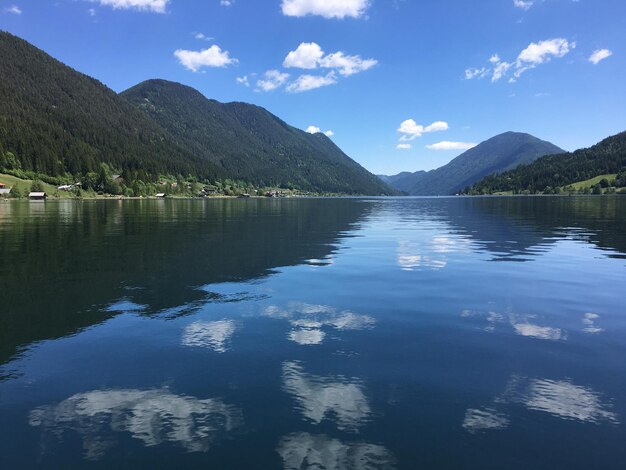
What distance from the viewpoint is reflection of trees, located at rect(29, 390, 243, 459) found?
9.82m

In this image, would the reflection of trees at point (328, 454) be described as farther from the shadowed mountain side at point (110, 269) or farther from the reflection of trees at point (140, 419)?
the shadowed mountain side at point (110, 269)

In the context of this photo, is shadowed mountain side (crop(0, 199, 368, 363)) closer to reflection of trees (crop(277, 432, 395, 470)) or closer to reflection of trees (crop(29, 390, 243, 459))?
reflection of trees (crop(29, 390, 243, 459))

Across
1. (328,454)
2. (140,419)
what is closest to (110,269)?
(140,419)

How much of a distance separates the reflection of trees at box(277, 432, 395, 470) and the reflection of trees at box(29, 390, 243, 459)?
1741 mm

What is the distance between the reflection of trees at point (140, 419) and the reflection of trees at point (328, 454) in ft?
5.71

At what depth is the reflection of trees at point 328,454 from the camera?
8.83 meters

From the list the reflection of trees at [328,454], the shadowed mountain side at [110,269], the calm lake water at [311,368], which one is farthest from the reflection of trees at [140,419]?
the shadowed mountain side at [110,269]

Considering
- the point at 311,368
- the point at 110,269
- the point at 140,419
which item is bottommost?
the point at 140,419

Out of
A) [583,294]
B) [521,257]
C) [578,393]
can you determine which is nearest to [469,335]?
[578,393]

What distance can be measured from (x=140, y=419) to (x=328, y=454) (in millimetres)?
5194

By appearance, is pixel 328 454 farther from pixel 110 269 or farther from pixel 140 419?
pixel 110 269

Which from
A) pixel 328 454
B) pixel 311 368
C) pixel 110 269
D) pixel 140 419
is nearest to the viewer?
pixel 328 454

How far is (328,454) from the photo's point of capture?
923cm

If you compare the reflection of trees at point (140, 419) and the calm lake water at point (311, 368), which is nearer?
the calm lake water at point (311, 368)
